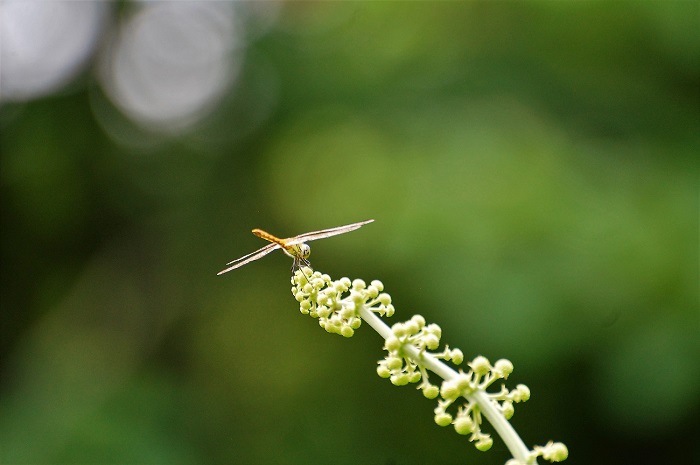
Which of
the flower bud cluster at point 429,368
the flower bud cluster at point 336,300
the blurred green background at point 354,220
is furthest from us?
the blurred green background at point 354,220

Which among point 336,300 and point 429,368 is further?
point 336,300

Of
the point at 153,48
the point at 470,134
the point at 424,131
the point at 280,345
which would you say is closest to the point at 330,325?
the point at 470,134

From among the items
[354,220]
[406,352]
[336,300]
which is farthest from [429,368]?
[354,220]

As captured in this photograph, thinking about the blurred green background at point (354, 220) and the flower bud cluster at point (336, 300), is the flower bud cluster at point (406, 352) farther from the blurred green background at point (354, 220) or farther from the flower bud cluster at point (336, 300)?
the blurred green background at point (354, 220)

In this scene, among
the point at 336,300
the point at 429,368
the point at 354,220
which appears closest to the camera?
the point at 429,368

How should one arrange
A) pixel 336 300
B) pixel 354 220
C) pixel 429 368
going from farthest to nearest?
pixel 354 220, pixel 336 300, pixel 429 368

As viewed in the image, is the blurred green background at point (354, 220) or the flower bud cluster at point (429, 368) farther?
the blurred green background at point (354, 220)

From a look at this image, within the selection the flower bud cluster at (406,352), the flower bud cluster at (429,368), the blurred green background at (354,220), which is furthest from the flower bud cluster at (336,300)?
the blurred green background at (354,220)

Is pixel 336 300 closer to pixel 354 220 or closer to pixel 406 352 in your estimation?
pixel 406 352
